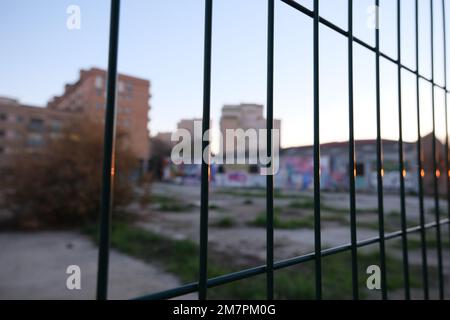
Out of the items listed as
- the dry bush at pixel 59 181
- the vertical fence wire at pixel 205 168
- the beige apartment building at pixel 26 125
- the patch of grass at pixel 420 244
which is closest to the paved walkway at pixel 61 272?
the dry bush at pixel 59 181

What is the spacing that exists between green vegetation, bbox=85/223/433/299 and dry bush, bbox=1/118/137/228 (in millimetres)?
3199

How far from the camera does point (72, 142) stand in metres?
9.06

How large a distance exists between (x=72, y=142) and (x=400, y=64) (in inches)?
366

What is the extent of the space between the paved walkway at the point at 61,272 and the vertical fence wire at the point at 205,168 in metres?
3.14

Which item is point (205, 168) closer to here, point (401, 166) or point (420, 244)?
point (401, 166)

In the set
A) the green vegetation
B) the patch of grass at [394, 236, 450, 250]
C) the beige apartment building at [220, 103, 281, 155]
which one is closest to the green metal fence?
the beige apartment building at [220, 103, 281, 155]

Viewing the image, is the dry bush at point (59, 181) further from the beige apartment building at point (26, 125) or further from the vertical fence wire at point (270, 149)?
the vertical fence wire at point (270, 149)

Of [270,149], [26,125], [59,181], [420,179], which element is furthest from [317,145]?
[26,125]

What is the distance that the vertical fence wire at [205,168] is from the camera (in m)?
0.69

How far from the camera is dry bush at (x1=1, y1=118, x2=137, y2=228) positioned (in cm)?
848
